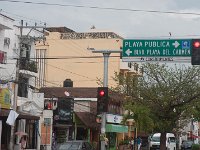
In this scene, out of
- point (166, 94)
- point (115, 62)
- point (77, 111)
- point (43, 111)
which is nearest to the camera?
point (166, 94)

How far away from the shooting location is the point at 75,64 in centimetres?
6606

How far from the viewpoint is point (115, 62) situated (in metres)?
65.6

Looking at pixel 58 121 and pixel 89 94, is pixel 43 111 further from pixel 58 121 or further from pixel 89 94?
pixel 89 94

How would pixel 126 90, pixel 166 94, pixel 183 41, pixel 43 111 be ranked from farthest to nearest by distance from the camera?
1. pixel 43 111
2. pixel 126 90
3. pixel 166 94
4. pixel 183 41

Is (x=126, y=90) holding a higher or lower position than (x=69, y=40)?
lower

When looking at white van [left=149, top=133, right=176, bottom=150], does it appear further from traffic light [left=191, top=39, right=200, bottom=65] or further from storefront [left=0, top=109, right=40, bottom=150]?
traffic light [left=191, top=39, right=200, bottom=65]

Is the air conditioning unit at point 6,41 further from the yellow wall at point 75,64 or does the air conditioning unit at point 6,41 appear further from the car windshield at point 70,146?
the yellow wall at point 75,64

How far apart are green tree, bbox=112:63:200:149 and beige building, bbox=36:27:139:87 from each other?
81.4 ft

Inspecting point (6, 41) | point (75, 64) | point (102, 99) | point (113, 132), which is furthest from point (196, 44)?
point (75, 64)

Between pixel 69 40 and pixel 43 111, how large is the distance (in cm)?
2145

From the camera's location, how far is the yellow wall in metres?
64.8

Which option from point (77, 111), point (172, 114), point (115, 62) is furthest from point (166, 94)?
point (115, 62)

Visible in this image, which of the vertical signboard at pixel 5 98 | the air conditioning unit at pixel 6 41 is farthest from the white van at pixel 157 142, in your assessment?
the air conditioning unit at pixel 6 41

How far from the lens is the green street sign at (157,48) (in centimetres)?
2527
